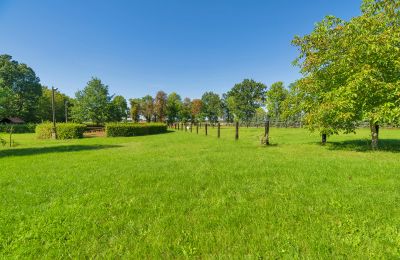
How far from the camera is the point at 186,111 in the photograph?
264 ft

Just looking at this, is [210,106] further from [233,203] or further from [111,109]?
[233,203]

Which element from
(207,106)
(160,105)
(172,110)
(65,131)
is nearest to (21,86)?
(160,105)

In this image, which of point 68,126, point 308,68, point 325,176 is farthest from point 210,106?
point 325,176

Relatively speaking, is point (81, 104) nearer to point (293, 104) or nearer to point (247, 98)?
point (293, 104)

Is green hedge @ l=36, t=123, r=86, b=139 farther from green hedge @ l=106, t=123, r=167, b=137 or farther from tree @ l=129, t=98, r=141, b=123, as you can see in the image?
tree @ l=129, t=98, r=141, b=123

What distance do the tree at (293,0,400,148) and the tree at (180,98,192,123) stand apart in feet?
220

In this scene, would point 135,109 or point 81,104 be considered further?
point 135,109

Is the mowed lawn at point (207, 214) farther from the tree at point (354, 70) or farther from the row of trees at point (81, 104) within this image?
the row of trees at point (81, 104)

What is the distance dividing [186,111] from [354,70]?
236ft

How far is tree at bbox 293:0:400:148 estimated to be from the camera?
8523 mm

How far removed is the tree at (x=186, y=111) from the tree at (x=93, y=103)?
99.1 feet

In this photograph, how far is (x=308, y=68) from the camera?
11500mm

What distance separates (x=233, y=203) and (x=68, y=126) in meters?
25.4

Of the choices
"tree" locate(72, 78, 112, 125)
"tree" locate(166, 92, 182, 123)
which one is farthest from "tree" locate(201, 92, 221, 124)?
"tree" locate(72, 78, 112, 125)
